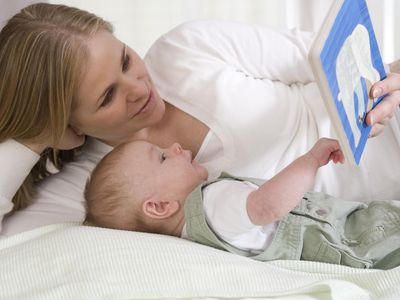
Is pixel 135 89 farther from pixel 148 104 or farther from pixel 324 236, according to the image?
pixel 324 236

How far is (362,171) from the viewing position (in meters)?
1.40

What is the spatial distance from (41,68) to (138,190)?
14.1 inches

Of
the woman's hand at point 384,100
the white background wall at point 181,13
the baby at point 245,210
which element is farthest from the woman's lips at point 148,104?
the white background wall at point 181,13

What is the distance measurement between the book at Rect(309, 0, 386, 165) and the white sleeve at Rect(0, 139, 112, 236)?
2.09 feet

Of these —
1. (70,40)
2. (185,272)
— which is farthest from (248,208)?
(70,40)

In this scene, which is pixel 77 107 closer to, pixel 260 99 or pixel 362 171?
pixel 260 99

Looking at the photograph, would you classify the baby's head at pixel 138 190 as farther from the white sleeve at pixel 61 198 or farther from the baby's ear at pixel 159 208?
the white sleeve at pixel 61 198

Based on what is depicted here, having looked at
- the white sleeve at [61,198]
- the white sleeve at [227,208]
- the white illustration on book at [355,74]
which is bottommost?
the white sleeve at [61,198]

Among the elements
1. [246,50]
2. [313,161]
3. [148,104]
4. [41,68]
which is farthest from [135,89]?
[313,161]

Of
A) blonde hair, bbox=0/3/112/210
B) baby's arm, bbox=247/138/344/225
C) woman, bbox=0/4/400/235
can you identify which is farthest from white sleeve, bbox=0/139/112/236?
baby's arm, bbox=247/138/344/225

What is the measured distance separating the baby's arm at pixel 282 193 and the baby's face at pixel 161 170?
6.6 inches

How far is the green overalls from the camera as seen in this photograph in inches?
44.6

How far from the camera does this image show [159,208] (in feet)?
3.95

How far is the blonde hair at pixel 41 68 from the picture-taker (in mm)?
1317
